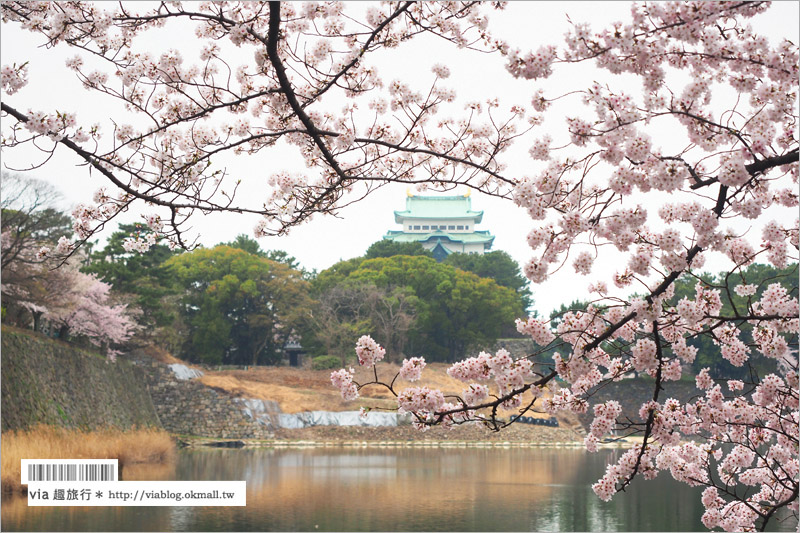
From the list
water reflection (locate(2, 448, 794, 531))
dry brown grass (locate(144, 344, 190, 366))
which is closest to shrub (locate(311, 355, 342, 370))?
dry brown grass (locate(144, 344, 190, 366))

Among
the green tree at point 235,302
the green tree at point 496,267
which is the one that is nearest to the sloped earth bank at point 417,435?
the green tree at point 235,302

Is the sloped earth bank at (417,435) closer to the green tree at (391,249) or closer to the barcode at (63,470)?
the green tree at (391,249)

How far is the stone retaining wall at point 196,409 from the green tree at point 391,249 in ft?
34.0

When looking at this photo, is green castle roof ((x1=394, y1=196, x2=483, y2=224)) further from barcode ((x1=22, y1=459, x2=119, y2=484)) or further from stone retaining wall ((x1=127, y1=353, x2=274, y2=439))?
barcode ((x1=22, y1=459, x2=119, y2=484))

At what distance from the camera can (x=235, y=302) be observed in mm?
27281

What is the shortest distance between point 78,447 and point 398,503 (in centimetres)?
541

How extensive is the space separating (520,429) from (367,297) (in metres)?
6.90

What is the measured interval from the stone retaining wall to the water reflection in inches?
243

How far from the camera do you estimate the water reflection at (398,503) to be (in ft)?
29.2

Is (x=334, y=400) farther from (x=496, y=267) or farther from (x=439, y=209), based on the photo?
(x=439, y=209)

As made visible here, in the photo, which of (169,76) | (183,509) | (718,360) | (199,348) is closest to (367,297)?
(199,348)

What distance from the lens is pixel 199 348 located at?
2712 cm

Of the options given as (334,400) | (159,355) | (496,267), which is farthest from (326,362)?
(496,267)

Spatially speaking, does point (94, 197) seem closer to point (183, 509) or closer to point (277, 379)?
point (183, 509)
